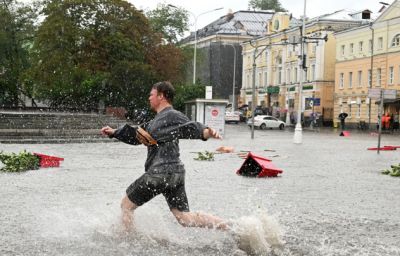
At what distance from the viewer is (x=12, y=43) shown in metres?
56.7

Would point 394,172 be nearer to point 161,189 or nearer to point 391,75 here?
point 161,189

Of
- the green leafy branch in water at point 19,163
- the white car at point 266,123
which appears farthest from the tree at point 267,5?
the green leafy branch in water at point 19,163

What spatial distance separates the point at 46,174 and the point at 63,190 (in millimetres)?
3112

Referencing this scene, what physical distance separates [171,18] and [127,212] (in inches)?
2807

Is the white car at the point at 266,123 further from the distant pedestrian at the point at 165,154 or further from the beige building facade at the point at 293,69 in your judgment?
the distant pedestrian at the point at 165,154

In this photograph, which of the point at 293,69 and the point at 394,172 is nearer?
the point at 394,172

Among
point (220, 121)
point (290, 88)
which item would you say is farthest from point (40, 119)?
point (290, 88)

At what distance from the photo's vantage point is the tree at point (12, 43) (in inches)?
2195

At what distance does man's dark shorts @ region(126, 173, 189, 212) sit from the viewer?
7.02 metres

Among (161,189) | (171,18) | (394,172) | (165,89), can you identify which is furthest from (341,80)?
(161,189)

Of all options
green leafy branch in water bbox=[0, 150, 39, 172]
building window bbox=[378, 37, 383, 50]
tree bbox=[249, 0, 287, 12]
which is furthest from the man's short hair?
tree bbox=[249, 0, 287, 12]

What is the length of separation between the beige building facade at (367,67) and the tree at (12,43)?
1207 inches

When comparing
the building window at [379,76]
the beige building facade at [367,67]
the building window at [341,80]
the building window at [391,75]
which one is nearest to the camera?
the beige building facade at [367,67]

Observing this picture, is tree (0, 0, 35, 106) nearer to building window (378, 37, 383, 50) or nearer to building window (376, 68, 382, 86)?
building window (378, 37, 383, 50)
